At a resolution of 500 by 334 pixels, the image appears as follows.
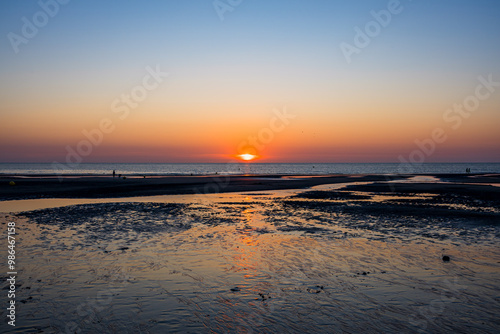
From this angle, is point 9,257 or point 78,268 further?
point 9,257

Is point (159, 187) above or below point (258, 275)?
below

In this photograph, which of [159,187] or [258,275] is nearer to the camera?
[258,275]

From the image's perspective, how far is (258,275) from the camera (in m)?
12.0

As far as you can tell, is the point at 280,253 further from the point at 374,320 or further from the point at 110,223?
the point at 110,223

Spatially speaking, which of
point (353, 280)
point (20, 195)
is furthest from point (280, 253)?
point (20, 195)

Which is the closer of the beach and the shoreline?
the beach

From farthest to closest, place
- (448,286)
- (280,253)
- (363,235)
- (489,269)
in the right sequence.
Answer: (363,235) < (280,253) < (489,269) < (448,286)

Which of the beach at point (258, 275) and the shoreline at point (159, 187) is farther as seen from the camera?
the shoreline at point (159, 187)

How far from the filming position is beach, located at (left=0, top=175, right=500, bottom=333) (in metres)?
8.55

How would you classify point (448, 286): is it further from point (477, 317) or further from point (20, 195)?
point (20, 195)

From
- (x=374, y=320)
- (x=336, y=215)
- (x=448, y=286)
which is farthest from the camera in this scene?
(x=336, y=215)

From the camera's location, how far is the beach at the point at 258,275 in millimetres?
8555

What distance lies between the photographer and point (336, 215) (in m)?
25.6

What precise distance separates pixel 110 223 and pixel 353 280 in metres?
16.2
